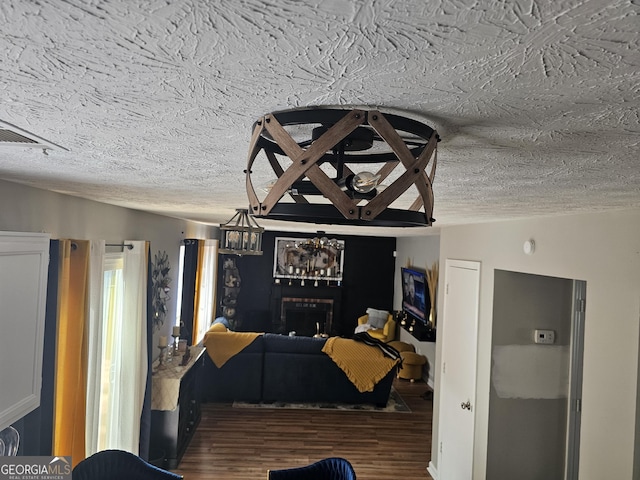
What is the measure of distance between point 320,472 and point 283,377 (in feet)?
11.4

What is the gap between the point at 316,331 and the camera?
35.1 feet

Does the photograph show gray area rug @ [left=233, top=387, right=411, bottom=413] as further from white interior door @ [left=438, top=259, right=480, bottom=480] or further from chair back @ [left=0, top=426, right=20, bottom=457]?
chair back @ [left=0, top=426, right=20, bottom=457]

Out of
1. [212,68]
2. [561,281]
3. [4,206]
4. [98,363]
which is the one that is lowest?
[98,363]

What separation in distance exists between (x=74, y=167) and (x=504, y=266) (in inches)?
114

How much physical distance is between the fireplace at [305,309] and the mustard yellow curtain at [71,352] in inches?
303

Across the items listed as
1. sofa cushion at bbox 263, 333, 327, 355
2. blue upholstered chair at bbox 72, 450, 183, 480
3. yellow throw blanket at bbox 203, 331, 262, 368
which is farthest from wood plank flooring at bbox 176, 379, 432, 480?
blue upholstered chair at bbox 72, 450, 183, 480

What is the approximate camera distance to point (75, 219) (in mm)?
3168

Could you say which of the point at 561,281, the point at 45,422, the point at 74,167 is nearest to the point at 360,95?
the point at 74,167

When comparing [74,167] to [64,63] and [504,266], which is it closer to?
[64,63]

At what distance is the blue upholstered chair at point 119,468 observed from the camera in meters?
2.95

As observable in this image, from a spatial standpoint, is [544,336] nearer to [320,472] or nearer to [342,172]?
[320,472]

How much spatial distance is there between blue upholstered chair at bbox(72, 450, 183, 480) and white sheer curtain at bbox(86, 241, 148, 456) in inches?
37.7

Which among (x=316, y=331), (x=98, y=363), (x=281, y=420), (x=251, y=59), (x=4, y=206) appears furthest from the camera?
(x=316, y=331)

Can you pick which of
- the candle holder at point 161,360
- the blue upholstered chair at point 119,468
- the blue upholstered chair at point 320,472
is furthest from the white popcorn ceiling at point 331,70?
the candle holder at point 161,360
